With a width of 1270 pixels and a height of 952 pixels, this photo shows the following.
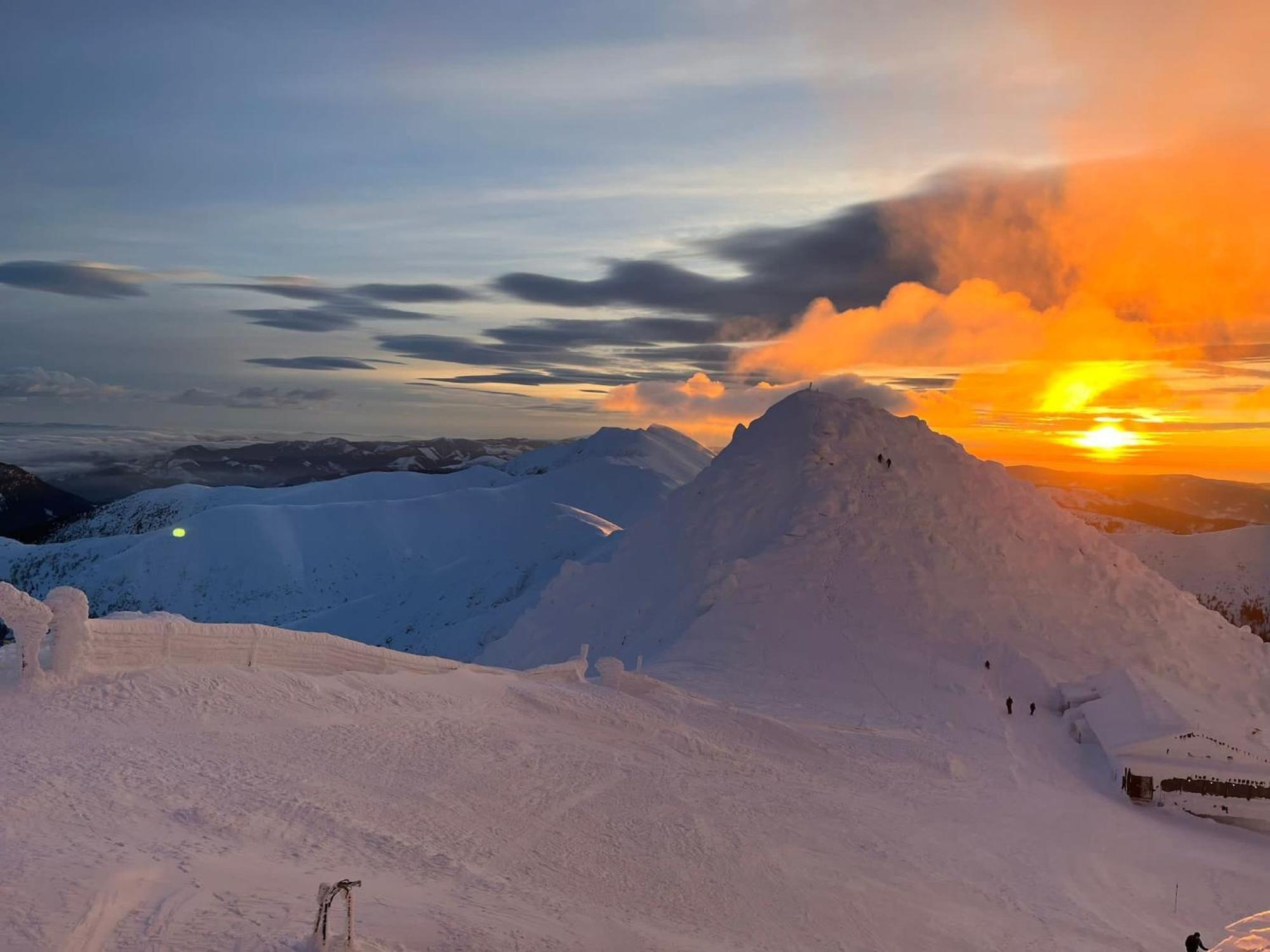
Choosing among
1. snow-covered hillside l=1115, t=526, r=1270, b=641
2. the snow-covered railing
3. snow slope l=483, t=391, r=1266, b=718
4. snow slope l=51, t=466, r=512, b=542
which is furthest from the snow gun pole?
snow-covered hillside l=1115, t=526, r=1270, b=641

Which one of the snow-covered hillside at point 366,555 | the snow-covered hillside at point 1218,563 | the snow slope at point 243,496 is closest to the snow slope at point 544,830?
the snow-covered hillside at point 366,555

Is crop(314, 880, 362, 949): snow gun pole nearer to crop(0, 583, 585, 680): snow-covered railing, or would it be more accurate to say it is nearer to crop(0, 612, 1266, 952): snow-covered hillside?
crop(0, 612, 1266, 952): snow-covered hillside

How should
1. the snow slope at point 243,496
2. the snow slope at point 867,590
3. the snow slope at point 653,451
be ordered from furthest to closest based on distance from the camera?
the snow slope at point 243,496 → the snow slope at point 653,451 → the snow slope at point 867,590

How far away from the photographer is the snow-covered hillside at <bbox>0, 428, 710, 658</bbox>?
93.4 m

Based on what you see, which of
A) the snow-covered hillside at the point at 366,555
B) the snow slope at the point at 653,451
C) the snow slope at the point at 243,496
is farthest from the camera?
the snow slope at the point at 243,496

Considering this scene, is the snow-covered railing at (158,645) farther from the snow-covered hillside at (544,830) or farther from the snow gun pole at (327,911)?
the snow gun pole at (327,911)

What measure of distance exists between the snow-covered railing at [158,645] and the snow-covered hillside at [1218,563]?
177875 millimetres

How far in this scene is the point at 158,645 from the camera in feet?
80.6

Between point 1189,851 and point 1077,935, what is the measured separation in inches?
436

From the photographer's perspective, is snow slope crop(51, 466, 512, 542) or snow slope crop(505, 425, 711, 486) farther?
snow slope crop(51, 466, 512, 542)

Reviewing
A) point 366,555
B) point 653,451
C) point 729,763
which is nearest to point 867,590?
point 729,763

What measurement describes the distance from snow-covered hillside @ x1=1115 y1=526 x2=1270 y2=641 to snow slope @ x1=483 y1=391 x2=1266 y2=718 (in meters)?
148

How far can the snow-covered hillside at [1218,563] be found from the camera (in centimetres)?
17800

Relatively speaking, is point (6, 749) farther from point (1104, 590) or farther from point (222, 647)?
point (1104, 590)
